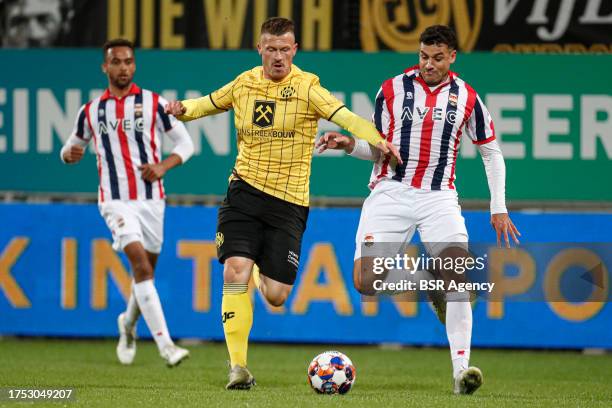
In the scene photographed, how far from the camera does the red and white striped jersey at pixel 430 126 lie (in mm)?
7074

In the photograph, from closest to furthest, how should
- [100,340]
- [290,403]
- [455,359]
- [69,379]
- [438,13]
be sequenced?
[290,403], [455,359], [69,379], [438,13], [100,340]

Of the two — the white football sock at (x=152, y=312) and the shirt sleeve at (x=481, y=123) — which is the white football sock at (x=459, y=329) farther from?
the white football sock at (x=152, y=312)

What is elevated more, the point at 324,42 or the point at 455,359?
the point at 324,42

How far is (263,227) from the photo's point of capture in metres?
7.02

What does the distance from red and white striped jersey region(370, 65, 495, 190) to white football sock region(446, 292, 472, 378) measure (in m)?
0.68

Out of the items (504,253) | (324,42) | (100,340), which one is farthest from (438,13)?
(100,340)

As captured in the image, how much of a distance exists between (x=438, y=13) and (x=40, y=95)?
331 cm

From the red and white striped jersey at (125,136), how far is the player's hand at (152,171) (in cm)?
10

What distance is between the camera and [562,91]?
9.72 meters

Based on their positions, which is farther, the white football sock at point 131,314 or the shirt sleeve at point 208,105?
the white football sock at point 131,314

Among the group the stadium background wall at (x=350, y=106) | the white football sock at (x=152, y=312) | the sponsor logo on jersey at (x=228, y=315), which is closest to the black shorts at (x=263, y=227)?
the sponsor logo on jersey at (x=228, y=315)

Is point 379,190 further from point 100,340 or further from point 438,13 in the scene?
point 100,340

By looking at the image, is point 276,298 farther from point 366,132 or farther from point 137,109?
point 137,109

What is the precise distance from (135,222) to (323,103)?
225cm
